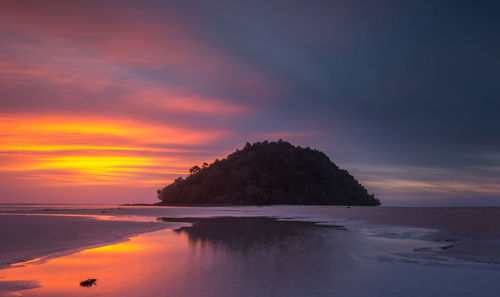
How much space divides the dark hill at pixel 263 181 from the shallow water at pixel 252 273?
300 ft

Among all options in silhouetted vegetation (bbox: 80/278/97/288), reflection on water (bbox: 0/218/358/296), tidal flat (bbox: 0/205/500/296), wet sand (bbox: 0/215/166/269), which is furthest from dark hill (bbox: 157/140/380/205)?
silhouetted vegetation (bbox: 80/278/97/288)

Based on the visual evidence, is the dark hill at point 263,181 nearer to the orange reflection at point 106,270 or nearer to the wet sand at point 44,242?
the wet sand at point 44,242

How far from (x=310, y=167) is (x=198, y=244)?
10831cm

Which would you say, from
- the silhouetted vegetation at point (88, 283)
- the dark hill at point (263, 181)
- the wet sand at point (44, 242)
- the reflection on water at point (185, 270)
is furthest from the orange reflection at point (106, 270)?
the dark hill at point (263, 181)

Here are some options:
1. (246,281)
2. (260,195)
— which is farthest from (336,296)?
(260,195)

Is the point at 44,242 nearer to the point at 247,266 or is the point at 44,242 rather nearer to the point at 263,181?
the point at 247,266

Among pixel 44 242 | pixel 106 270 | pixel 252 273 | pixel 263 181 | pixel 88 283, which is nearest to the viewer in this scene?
pixel 88 283

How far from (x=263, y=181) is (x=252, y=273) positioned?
335 feet

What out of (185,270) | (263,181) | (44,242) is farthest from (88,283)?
(263,181)

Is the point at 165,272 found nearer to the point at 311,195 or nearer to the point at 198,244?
the point at 198,244

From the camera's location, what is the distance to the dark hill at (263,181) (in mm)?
111625

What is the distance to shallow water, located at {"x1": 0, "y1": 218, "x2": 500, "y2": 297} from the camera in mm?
9469

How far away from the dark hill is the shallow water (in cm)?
9136

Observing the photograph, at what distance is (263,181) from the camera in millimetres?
113375
